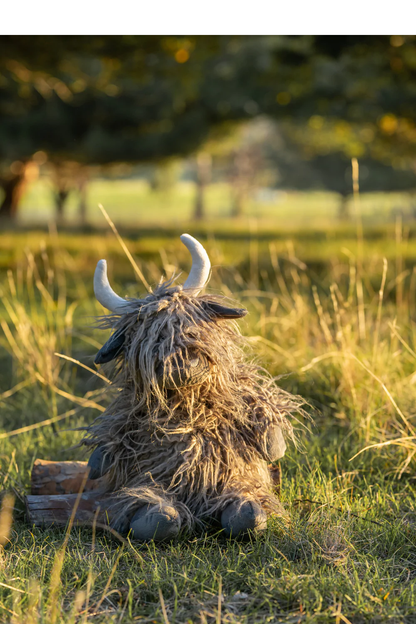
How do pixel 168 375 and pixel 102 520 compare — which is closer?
pixel 168 375

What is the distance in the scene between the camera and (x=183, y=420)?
2.22m

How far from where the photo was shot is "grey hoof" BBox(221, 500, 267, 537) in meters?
2.07

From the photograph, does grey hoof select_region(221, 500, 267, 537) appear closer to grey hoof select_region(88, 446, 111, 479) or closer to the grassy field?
the grassy field

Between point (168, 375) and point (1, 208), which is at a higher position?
point (1, 208)

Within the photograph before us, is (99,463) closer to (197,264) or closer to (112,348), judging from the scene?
(112,348)

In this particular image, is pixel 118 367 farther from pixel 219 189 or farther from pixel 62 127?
pixel 219 189

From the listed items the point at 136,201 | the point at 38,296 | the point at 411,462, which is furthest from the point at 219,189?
the point at 411,462

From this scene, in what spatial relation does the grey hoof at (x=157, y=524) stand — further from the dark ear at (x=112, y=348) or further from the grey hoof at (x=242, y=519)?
the dark ear at (x=112, y=348)

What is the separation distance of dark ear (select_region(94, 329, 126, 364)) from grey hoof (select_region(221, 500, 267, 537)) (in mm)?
715

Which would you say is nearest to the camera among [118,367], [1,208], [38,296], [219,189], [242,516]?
[242,516]

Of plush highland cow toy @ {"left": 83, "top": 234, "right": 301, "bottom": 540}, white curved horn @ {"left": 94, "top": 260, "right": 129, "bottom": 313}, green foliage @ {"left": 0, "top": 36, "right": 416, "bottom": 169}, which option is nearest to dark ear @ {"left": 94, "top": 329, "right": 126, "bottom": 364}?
plush highland cow toy @ {"left": 83, "top": 234, "right": 301, "bottom": 540}

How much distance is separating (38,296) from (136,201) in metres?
45.0

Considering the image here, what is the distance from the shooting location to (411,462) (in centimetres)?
291

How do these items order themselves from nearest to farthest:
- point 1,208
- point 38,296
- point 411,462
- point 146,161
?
1. point 411,462
2. point 38,296
3. point 146,161
4. point 1,208
